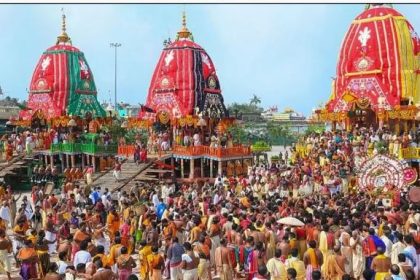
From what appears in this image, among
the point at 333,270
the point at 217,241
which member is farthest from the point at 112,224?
the point at 333,270

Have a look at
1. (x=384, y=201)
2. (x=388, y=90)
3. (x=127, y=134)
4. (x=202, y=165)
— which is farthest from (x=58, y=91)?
(x=384, y=201)

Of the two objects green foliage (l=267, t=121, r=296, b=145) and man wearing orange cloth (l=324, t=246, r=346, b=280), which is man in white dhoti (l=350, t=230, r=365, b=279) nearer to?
man wearing orange cloth (l=324, t=246, r=346, b=280)

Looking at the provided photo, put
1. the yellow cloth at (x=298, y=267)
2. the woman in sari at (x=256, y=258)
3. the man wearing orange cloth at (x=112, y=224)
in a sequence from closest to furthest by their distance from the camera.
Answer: the yellow cloth at (x=298, y=267)
the woman in sari at (x=256, y=258)
the man wearing orange cloth at (x=112, y=224)

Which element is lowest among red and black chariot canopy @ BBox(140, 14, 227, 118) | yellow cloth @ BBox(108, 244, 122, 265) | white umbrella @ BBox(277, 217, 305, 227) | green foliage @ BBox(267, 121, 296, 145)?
yellow cloth @ BBox(108, 244, 122, 265)

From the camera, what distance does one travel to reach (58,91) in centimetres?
3938

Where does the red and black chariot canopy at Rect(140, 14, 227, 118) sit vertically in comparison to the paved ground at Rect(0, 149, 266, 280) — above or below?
above

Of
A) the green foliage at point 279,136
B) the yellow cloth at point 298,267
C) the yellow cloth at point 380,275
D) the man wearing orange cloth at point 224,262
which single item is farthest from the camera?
the green foliage at point 279,136

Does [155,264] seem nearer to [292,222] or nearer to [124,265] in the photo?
[124,265]

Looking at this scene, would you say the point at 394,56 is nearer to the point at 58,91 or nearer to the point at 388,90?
the point at 388,90

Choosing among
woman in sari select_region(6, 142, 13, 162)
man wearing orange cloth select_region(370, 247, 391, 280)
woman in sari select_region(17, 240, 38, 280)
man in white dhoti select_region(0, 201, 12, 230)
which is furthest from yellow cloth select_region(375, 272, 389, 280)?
woman in sari select_region(6, 142, 13, 162)

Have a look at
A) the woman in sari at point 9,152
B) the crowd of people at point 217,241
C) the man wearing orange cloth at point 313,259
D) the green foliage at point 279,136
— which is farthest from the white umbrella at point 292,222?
the green foliage at point 279,136

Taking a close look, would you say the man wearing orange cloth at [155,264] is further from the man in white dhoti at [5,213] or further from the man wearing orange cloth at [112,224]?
the man in white dhoti at [5,213]

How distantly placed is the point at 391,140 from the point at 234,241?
46.6 ft

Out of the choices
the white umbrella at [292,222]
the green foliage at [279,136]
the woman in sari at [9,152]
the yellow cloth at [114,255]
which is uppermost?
the green foliage at [279,136]
